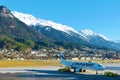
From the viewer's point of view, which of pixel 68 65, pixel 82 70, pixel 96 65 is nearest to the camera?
pixel 96 65

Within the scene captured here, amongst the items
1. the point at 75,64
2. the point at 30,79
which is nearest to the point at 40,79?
the point at 30,79

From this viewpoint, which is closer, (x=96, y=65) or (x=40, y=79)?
(x=40, y=79)

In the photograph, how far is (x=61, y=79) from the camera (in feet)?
278

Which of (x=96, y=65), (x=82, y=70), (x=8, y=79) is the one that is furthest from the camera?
(x=82, y=70)

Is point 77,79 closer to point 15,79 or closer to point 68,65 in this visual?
point 15,79

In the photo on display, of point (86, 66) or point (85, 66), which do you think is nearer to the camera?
point (86, 66)

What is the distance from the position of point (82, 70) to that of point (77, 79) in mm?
43475

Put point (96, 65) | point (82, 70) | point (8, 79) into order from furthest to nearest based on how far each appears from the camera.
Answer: point (82, 70), point (96, 65), point (8, 79)

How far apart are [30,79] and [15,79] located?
3811 millimetres

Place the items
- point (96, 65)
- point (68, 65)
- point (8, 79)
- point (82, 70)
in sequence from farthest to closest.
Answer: point (68, 65)
point (82, 70)
point (96, 65)
point (8, 79)

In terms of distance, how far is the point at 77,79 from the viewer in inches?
3381

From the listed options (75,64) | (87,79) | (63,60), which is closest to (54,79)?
(87,79)

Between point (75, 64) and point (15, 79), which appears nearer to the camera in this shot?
point (15, 79)

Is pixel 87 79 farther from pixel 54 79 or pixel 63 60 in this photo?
pixel 63 60
